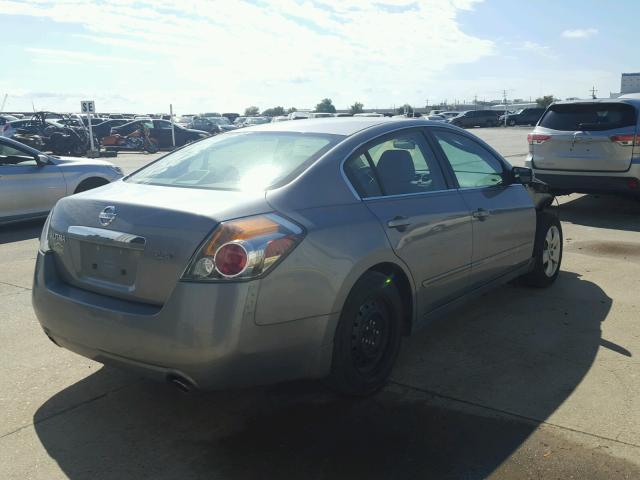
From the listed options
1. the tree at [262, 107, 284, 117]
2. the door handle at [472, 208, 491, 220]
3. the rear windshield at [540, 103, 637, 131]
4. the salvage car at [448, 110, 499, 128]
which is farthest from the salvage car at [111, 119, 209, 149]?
the tree at [262, 107, 284, 117]

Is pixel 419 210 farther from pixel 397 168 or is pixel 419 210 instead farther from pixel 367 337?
pixel 367 337

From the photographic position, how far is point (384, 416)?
3525mm

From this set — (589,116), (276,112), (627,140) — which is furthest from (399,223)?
(276,112)

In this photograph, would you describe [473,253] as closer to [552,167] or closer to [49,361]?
[49,361]

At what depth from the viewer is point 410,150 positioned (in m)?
4.38

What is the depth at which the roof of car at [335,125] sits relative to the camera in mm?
4145

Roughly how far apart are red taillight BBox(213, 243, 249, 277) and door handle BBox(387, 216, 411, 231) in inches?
42.5

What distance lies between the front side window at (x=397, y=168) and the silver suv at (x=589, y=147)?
18.8ft

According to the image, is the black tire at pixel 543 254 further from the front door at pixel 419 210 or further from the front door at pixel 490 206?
the front door at pixel 419 210

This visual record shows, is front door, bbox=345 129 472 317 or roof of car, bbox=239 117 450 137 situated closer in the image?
front door, bbox=345 129 472 317

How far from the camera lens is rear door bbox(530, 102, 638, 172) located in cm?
902

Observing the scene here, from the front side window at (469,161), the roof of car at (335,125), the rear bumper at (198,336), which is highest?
the roof of car at (335,125)

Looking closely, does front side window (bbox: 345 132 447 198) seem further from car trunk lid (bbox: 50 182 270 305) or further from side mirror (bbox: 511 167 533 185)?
side mirror (bbox: 511 167 533 185)

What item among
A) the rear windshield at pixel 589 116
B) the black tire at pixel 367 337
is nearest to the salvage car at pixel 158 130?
the rear windshield at pixel 589 116
